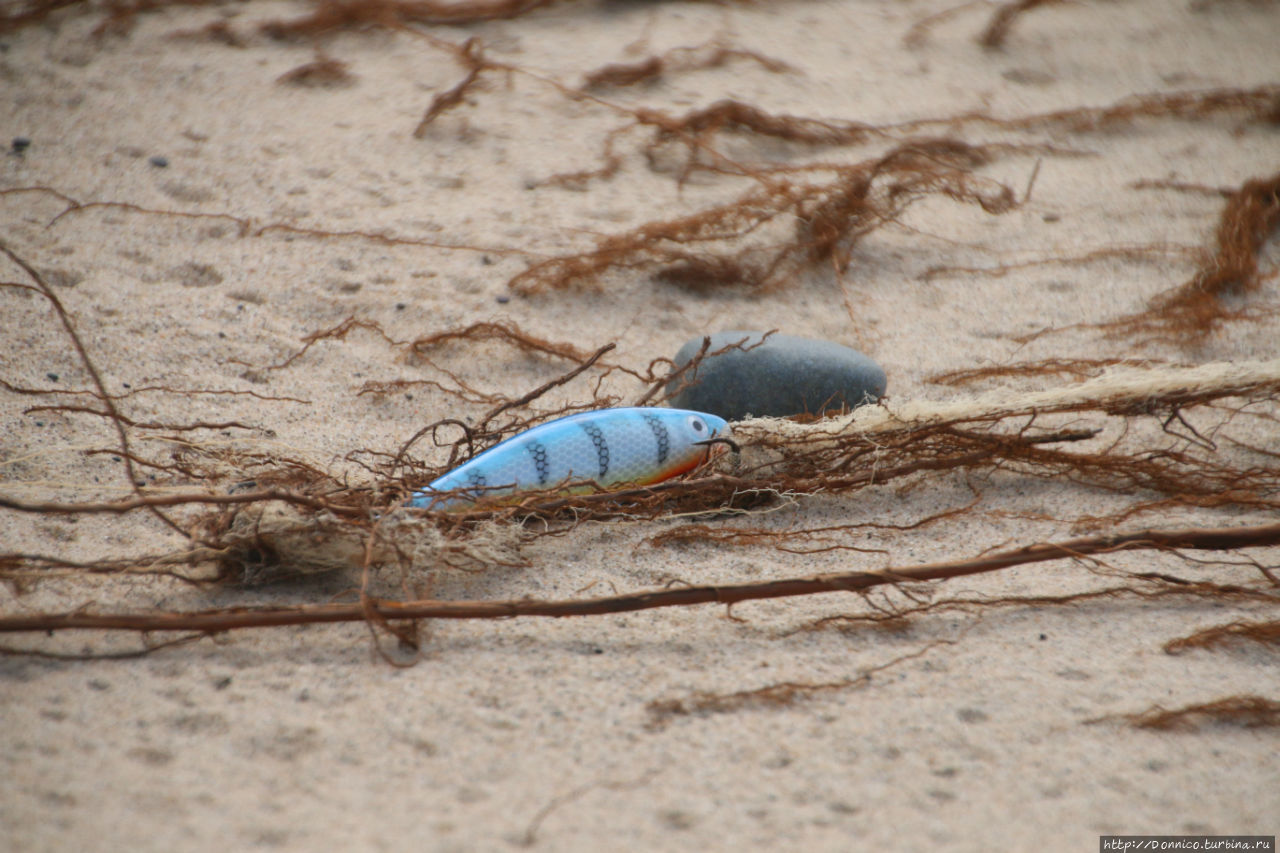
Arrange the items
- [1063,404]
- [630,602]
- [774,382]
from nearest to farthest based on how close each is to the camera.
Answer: [630,602]
[1063,404]
[774,382]

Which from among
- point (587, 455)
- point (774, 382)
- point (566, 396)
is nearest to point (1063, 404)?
point (774, 382)

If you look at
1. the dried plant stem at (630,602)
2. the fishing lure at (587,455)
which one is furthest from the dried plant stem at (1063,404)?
the dried plant stem at (630,602)

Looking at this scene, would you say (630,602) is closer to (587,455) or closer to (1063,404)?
(587,455)

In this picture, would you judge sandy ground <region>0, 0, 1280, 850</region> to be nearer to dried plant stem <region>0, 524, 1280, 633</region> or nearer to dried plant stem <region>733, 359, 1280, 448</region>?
dried plant stem <region>0, 524, 1280, 633</region>

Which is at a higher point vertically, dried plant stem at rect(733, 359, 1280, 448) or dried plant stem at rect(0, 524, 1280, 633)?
dried plant stem at rect(733, 359, 1280, 448)

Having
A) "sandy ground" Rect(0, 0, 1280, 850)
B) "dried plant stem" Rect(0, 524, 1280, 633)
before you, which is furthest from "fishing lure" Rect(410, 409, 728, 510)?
"dried plant stem" Rect(0, 524, 1280, 633)

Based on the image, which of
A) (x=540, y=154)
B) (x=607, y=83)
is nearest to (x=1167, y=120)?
(x=607, y=83)

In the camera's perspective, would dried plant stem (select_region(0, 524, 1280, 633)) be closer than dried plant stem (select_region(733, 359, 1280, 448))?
Yes
